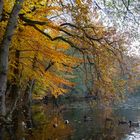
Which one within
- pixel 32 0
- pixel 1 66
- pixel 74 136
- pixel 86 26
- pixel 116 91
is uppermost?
pixel 32 0

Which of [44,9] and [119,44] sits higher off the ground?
[44,9]

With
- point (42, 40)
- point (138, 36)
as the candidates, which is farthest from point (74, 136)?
point (138, 36)

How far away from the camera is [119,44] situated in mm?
16703

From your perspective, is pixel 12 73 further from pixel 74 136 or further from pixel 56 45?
pixel 74 136

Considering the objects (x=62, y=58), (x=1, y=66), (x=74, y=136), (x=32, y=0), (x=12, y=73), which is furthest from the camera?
(x=12, y=73)

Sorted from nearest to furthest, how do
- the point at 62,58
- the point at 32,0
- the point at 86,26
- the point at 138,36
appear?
the point at 138,36, the point at 86,26, the point at 32,0, the point at 62,58

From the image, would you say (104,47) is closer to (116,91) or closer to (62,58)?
(116,91)

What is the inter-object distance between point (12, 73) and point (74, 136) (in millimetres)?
7168

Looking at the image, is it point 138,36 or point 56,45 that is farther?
point 56,45

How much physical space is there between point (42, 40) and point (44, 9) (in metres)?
2.32

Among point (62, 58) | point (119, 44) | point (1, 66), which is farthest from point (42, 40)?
point (1, 66)

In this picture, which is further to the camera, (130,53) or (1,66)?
(130,53)

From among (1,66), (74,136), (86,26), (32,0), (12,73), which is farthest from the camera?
(12,73)

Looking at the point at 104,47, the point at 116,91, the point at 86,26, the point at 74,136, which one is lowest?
the point at 74,136
